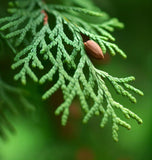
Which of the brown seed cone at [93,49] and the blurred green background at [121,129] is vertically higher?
the brown seed cone at [93,49]

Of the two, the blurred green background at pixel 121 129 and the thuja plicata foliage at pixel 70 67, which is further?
the blurred green background at pixel 121 129

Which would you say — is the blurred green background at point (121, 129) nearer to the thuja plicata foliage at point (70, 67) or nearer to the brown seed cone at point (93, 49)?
the thuja plicata foliage at point (70, 67)

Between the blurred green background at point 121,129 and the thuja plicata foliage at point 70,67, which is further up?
the thuja plicata foliage at point 70,67

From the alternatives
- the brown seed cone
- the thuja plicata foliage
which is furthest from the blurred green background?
the brown seed cone

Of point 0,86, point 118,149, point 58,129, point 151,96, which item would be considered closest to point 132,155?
point 118,149

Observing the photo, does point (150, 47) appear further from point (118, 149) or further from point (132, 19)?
point (118, 149)

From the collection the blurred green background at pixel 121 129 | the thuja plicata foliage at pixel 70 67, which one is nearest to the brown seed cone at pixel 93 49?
the thuja plicata foliage at pixel 70 67

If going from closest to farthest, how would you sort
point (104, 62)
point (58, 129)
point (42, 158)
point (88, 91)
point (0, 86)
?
1. point (88, 91)
2. point (0, 86)
3. point (104, 62)
4. point (58, 129)
5. point (42, 158)

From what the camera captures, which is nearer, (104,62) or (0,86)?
(0,86)

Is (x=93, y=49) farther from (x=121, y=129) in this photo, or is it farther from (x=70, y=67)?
(x=121, y=129)
